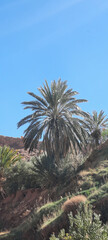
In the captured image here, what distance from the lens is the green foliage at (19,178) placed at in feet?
76.6

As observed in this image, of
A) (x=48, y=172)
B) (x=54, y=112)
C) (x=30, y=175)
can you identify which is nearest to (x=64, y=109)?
(x=54, y=112)

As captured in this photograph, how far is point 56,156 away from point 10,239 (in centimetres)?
781

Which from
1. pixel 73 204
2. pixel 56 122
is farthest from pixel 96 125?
pixel 73 204

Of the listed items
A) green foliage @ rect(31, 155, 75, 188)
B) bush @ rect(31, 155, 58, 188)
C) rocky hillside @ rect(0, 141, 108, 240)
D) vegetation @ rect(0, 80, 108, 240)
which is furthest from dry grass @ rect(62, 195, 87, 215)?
bush @ rect(31, 155, 58, 188)

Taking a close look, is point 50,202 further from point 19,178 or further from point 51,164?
point 19,178

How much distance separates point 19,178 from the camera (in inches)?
936

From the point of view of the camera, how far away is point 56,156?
20453 millimetres

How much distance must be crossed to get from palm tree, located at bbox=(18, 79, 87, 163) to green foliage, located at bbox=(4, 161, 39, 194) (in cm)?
357

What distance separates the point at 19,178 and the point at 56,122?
6997 millimetres

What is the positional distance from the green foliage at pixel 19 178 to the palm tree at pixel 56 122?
357 centimetres

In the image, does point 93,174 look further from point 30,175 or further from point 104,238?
point 104,238

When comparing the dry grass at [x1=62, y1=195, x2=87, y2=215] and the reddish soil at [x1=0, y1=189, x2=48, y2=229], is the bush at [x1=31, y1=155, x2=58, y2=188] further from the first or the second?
the dry grass at [x1=62, y1=195, x2=87, y2=215]

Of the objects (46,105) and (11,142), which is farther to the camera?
(11,142)

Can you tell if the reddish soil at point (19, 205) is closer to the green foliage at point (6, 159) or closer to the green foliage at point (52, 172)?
the green foliage at point (52, 172)
